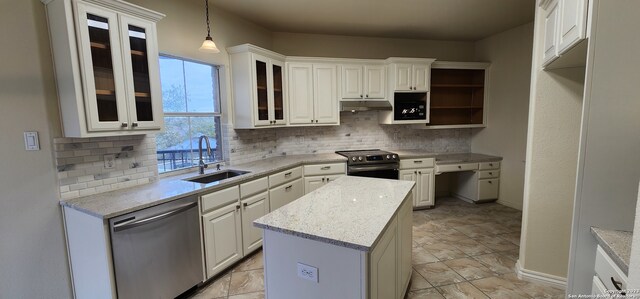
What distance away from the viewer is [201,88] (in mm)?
3094

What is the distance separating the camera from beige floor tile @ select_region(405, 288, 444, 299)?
7.06ft

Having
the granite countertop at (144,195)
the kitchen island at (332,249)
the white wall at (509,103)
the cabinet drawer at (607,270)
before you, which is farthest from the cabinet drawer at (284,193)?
the white wall at (509,103)

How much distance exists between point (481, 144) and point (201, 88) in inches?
176

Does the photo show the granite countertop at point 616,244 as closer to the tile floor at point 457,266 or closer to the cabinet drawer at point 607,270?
the cabinet drawer at point 607,270

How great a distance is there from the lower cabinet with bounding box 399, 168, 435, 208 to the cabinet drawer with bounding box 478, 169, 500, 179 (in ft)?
→ 2.81

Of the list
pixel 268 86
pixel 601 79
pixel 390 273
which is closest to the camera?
pixel 601 79

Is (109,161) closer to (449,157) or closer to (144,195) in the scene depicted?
(144,195)

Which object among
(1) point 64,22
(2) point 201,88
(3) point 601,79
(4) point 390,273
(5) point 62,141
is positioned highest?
(1) point 64,22

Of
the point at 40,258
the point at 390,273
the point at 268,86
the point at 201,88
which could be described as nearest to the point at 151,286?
the point at 40,258

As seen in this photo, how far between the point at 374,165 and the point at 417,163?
69 cm

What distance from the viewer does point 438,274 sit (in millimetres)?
2457

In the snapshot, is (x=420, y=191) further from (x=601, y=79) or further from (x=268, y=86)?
(x=601, y=79)

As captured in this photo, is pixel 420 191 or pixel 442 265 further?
pixel 420 191

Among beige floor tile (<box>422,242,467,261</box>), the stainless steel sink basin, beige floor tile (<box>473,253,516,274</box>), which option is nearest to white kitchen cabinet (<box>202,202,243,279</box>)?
the stainless steel sink basin
